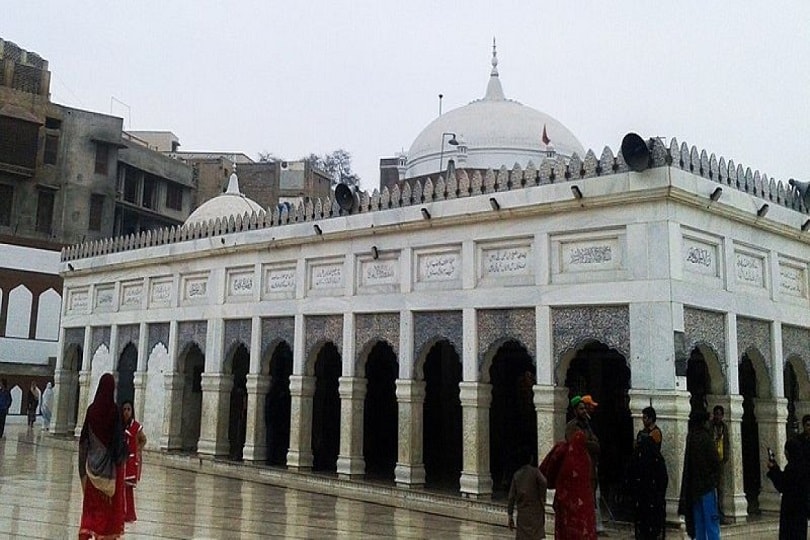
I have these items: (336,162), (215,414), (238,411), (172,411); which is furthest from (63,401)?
(336,162)

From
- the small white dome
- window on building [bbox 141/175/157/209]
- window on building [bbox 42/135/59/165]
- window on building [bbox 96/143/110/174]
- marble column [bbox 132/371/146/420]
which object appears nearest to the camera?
marble column [bbox 132/371/146/420]

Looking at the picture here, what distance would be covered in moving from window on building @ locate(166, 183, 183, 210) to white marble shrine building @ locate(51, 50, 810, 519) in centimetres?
2143

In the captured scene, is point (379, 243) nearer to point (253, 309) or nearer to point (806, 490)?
point (253, 309)

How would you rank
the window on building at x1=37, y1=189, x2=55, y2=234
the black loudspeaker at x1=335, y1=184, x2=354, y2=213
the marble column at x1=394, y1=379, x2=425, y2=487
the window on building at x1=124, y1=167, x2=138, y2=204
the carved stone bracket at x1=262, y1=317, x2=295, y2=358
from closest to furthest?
1. the marble column at x1=394, y1=379, x2=425, y2=487
2. the black loudspeaker at x1=335, y1=184, x2=354, y2=213
3. the carved stone bracket at x1=262, y1=317, x2=295, y2=358
4. the window on building at x1=37, y1=189, x2=55, y2=234
5. the window on building at x1=124, y1=167, x2=138, y2=204

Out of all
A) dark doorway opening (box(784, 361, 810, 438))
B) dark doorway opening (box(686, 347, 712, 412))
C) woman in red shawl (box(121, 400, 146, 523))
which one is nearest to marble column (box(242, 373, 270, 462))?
woman in red shawl (box(121, 400, 146, 523))

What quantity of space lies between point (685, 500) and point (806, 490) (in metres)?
1.44

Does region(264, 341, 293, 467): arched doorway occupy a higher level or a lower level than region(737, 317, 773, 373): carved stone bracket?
lower

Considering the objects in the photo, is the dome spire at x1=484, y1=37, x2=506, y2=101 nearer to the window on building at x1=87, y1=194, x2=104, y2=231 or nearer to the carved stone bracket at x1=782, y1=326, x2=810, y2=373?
the carved stone bracket at x1=782, y1=326, x2=810, y2=373

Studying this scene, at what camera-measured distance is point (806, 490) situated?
316 inches

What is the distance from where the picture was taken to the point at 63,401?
19.6 meters

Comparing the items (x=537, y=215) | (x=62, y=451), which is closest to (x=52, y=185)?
(x=62, y=451)

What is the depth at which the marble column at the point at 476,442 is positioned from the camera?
10906 mm

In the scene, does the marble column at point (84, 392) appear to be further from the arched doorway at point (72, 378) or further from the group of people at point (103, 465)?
the group of people at point (103, 465)

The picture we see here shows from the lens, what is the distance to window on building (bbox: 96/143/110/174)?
3369 cm
